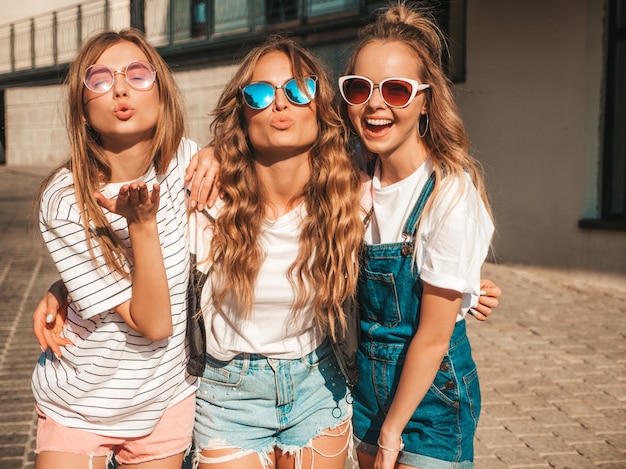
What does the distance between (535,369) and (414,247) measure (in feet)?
12.7

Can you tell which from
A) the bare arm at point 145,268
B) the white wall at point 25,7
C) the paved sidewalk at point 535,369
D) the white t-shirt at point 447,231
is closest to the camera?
the bare arm at point 145,268

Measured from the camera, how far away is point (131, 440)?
2467 mm

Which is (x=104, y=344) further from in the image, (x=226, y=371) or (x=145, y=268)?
(x=226, y=371)

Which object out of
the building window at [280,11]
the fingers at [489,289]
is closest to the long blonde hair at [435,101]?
the fingers at [489,289]

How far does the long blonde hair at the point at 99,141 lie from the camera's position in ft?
7.56

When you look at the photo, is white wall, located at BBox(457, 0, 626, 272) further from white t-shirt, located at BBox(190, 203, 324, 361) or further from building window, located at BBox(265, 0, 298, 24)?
white t-shirt, located at BBox(190, 203, 324, 361)

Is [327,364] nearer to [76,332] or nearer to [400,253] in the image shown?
[400,253]

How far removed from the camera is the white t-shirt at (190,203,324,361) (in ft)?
8.36

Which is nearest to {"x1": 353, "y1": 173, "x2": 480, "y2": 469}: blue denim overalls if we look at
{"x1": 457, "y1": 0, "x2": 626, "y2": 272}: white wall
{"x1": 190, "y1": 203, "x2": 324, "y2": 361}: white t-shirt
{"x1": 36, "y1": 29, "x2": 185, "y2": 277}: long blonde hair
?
{"x1": 190, "y1": 203, "x2": 324, "y2": 361}: white t-shirt

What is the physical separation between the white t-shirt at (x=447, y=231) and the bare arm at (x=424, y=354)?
62 mm

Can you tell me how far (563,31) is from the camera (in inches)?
349

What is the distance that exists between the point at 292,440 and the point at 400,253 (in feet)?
2.54

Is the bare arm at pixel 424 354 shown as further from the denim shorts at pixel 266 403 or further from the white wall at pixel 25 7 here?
the white wall at pixel 25 7

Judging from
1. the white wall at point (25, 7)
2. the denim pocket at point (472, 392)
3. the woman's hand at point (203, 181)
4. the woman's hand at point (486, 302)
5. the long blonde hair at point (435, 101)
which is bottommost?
the denim pocket at point (472, 392)
